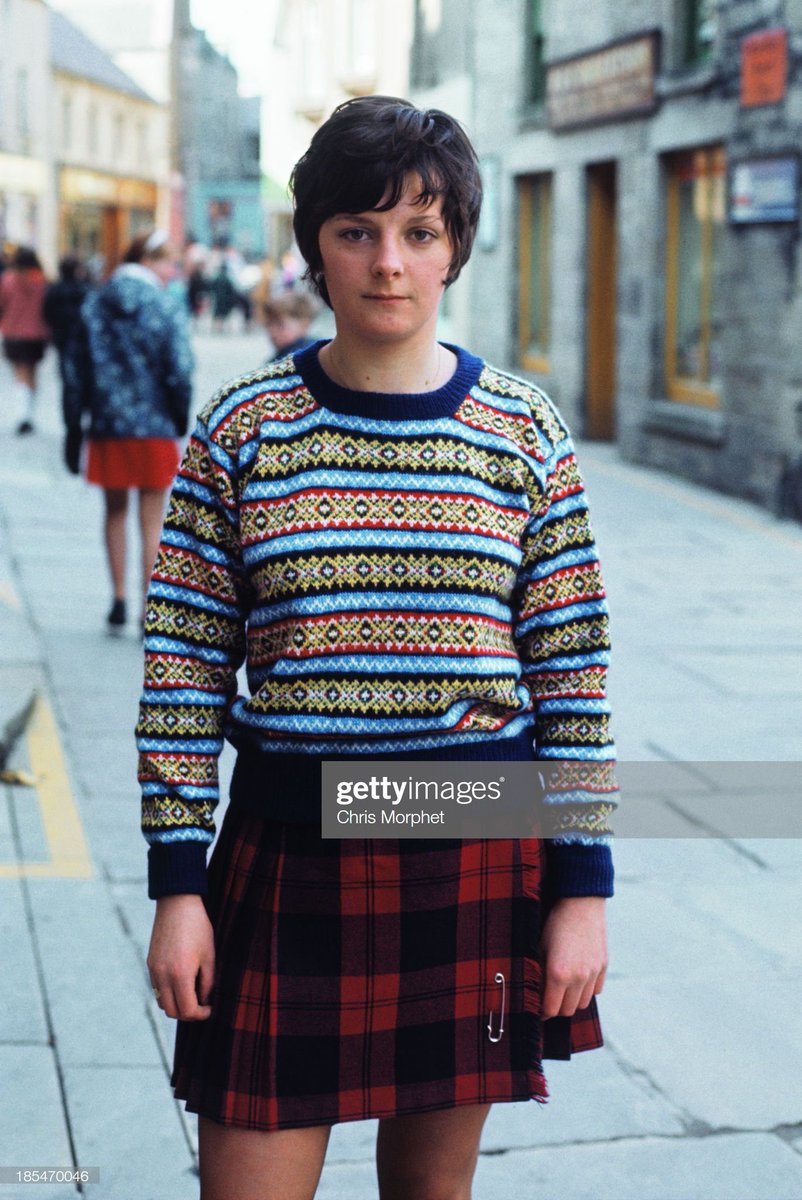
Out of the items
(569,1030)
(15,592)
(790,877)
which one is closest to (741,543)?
(15,592)

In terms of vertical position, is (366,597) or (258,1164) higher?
(366,597)

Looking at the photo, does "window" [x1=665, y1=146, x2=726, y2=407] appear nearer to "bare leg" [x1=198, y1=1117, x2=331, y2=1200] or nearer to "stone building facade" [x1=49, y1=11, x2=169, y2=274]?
"bare leg" [x1=198, y1=1117, x2=331, y2=1200]

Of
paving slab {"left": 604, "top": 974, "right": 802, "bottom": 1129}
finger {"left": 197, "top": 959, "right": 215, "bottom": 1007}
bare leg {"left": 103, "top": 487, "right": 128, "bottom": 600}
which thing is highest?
finger {"left": 197, "top": 959, "right": 215, "bottom": 1007}

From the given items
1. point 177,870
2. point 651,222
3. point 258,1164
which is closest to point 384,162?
point 177,870

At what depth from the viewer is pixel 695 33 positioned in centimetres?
1449

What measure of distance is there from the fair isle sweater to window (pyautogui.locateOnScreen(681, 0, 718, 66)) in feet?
42.5

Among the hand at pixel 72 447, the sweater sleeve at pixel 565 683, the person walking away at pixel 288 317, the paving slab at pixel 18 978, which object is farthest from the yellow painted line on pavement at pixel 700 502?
the sweater sleeve at pixel 565 683

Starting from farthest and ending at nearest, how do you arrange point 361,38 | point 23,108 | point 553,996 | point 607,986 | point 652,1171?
point 23,108, point 361,38, point 607,986, point 652,1171, point 553,996

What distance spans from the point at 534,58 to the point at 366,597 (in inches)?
711

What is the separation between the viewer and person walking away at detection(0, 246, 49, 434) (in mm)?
17406

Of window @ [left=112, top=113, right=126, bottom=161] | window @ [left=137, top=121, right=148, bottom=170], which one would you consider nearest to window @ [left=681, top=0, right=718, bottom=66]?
window @ [left=112, top=113, right=126, bottom=161]

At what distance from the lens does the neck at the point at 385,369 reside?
2.10 meters

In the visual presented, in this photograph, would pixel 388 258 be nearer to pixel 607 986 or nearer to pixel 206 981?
pixel 206 981

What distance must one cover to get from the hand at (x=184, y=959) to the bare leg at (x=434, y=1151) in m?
0.30
